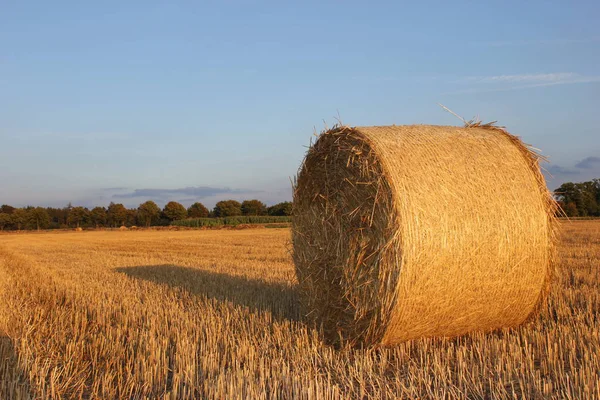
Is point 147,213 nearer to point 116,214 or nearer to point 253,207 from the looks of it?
point 116,214

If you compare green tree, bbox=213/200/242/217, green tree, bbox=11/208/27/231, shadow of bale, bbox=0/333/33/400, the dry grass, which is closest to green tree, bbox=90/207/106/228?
green tree, bbox=11/208/27/231

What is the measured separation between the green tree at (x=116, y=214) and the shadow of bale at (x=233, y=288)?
58.2m

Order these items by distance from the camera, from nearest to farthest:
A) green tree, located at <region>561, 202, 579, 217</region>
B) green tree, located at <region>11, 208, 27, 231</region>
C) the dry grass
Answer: the dry grass < green tree, located at <region>561, 202, 579, 217</region> < green tree, located at <region>11, 208, 27, 231</region>

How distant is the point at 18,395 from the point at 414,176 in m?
3.61

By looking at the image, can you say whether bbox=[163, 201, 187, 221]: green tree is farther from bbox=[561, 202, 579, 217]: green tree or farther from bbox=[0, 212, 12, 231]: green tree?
bbox=[561, 202, 579, 217]: green tree

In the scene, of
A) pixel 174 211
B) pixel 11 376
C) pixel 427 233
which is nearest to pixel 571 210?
pixel 174 211

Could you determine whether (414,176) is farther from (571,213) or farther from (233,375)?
(571,213)

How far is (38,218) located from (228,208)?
23.7 meters

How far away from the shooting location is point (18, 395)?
360 centimetres

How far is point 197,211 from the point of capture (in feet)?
234

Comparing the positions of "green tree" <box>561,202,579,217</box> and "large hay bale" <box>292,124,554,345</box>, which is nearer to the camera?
"large hay bale" <box>292,124,554,345</box>

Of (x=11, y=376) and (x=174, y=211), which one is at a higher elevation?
(x=174, y=211)

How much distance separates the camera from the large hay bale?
189 inches

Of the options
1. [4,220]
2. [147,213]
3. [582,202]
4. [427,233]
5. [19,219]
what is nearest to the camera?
[427,233]
